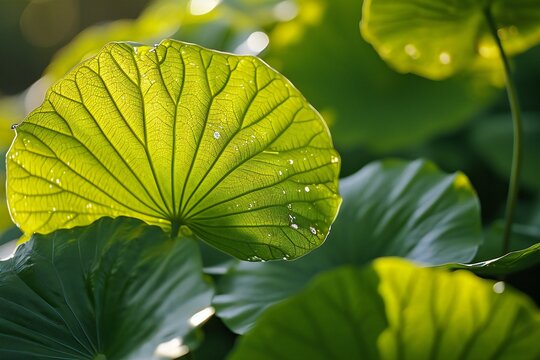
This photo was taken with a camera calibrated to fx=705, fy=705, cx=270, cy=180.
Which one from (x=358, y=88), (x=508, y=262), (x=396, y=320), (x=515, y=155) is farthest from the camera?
(x=358, y=88)

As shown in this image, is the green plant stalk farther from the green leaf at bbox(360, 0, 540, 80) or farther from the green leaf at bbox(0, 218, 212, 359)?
the green leaf at bbox(0, 218, 212, 359)

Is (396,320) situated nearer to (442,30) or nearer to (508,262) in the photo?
(508,262)

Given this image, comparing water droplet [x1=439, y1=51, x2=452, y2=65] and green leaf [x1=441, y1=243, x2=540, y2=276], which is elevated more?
Result: water droplet [x1=439, y1=51, x2=452, y2=65]

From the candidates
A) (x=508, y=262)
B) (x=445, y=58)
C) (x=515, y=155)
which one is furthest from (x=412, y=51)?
(x=508, y=262)

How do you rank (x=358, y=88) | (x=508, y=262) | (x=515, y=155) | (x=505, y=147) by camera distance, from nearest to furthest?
(x=508, y=262) < (x=515, y=155) < (x=505, y=147) < (x=358, y=88)

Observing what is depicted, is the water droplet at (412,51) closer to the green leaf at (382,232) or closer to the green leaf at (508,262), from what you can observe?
the green leaf at (382,232)

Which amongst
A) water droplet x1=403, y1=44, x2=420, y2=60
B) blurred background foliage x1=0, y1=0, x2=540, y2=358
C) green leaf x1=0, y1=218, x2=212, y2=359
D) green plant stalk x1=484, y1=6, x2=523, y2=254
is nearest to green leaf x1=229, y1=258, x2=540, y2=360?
green leaf x1=0, y1=218, x2=212, y2=359

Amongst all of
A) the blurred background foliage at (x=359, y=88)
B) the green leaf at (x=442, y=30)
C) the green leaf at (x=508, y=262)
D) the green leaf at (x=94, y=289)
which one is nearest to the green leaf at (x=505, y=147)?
the blurred background foliage at (x=359, y=88)
